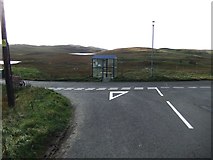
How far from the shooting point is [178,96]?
771 inches

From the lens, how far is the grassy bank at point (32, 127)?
8125 mm

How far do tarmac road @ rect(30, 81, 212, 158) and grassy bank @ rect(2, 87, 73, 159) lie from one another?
2.18ft

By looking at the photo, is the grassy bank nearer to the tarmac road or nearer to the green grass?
the tarmac road

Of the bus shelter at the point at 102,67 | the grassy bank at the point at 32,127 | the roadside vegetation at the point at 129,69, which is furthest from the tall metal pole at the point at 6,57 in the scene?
the bus shelter at the point at 102,67

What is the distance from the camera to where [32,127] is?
34.6ft

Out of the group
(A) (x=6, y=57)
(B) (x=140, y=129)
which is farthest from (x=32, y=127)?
(A) (x=6, y=57)

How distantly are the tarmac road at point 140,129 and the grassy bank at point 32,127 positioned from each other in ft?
2.18

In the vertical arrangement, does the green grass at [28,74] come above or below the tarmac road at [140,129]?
below

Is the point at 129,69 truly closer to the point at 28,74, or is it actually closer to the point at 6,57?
the point at 28,74

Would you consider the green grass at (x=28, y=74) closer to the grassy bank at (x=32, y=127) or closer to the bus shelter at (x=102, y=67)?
the bus shelter at (x=102, y=67)

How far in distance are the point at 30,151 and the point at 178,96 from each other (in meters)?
13.5

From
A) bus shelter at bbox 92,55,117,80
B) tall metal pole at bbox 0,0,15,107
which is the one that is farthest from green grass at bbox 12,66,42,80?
tall metal pole at bbox 0,0,15,107

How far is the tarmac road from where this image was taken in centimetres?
817

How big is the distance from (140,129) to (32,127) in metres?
4.00
